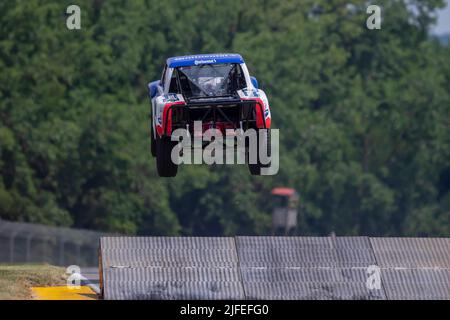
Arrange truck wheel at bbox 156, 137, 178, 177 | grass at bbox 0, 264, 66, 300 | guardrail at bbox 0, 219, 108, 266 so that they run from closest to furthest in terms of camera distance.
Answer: grass at bbox 0, 264, 66, 300, truck wheel at bbox 156, 137, 178, 177, guardrail at bbox 0, 219, 108, 266

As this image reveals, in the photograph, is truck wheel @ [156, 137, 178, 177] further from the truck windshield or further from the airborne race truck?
the truck windshield

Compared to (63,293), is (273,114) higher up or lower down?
lower down

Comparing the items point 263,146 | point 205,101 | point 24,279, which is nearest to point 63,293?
point 24,279

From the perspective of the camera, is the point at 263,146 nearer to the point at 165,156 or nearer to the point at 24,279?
the point at 165,156

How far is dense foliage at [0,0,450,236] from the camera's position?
7150 cm

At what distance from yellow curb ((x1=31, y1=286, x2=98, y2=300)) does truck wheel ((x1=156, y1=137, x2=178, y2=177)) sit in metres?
2.99

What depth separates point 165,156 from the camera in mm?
29188

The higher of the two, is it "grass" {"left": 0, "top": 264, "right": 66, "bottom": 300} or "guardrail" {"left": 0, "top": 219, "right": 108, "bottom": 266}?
"grass" {"left": 0, "top": 264, "right": 66, "bottom": 300}

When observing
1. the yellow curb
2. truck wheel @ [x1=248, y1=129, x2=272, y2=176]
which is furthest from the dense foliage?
the yellow curb

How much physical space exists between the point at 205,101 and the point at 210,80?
1353 mm

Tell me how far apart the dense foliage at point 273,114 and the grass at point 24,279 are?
119 feet
